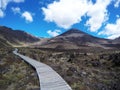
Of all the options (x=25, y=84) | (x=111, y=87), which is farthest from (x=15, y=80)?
(x=111, y=87)

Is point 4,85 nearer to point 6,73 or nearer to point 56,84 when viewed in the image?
point 6,73

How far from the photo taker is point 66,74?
19016mm

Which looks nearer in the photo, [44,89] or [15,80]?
[44,89]

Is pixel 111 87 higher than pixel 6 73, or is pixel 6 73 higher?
pixel 6 73

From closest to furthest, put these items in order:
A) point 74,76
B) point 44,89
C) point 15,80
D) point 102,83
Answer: point 44,89
point 102,83
point 74,76
point 15,80

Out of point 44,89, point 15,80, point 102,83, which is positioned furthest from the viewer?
point 15,80

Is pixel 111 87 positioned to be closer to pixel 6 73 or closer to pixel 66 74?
pixel 66 74

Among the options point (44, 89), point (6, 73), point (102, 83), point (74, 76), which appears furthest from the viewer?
point (6, 73)

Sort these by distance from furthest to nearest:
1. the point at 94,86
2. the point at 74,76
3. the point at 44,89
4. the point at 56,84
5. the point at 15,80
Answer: the point at 15,80, the point at 74,76, the point at 94,86, the point at 56,84, the point at 44,89

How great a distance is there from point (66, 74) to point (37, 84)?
374 cm

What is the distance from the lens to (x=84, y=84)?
16.1m

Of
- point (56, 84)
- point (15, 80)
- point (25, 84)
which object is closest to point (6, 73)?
point (15, 80)

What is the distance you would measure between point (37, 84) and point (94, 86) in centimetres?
465

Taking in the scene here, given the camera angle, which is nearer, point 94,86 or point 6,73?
point 94,86
